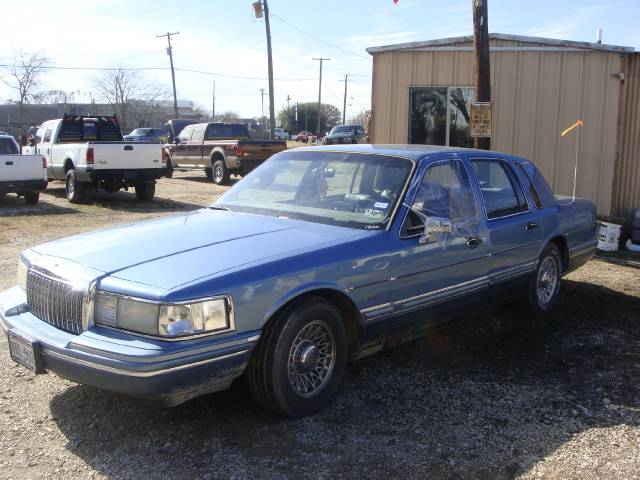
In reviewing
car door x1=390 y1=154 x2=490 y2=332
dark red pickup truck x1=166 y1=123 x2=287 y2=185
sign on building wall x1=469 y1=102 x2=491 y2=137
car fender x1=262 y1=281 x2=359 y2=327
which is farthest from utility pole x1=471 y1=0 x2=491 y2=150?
dark red pickup truck x1=166 y1=123 x2=287 y2=185

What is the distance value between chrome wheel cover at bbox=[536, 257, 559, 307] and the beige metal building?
5.18 m

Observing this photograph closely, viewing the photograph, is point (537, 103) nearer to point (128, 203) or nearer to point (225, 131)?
point (128, 203)

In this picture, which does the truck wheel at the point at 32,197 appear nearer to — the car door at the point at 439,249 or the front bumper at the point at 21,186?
the front bumper at the point at 21,186

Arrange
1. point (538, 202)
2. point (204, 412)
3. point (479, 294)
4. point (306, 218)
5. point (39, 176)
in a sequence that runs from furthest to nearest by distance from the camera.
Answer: point (39, 176)
point (538, 202)
point (479, 294)
point (306, 218)
point (204, 412)

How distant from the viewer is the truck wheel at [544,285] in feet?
19.2

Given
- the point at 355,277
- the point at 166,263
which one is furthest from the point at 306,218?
the point at 166,263

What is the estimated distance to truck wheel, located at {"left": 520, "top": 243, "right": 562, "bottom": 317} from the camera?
5859 mm

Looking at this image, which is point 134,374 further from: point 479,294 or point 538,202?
point 538,202

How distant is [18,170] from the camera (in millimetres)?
13531

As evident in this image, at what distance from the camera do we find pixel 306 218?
4.47m

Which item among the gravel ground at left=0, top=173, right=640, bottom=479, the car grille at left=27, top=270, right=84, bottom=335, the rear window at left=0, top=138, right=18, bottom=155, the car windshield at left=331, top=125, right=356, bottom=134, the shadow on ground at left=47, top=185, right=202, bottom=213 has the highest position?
the car windshield at left=331, top=125, right=356, bottom=134

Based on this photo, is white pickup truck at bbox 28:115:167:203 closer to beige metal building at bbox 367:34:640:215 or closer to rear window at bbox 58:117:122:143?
rear window at bbox 58:117:122:143

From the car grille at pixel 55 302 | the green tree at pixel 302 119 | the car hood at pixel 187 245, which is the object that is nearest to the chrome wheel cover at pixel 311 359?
the car hood at pixel 187 245

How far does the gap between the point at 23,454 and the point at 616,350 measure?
14.4 ft
